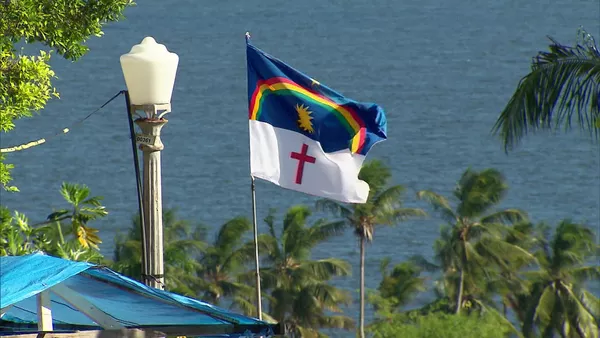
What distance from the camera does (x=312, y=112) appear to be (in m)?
16.0

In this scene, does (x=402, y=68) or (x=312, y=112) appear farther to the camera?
(x=402, y=68)

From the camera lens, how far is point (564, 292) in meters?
78.2

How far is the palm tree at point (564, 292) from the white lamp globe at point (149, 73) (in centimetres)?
6744

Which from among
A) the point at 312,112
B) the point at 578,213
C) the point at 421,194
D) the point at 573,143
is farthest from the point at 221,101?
the point at 312,112

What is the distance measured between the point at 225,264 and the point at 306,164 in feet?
213

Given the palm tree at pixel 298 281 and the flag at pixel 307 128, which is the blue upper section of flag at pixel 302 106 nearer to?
the flag at pixel 307 128

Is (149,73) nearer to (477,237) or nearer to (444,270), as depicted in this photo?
(477,237)

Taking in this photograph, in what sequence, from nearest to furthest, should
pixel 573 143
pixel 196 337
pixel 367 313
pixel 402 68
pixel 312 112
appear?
pixel 196 337 → pixel 312 112 → pixel 367 313 → pixel 573 143 → pixel 402 68

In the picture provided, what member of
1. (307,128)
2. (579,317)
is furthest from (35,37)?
(579,317)

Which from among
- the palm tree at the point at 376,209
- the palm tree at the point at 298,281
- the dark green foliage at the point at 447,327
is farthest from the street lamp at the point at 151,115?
the palm tree at the point at 298,281

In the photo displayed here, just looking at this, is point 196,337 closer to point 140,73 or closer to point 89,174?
point 140,73

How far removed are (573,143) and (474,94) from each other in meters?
23.3

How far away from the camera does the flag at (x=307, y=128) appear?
1582cm

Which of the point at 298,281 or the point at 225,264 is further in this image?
the point at 298,281
